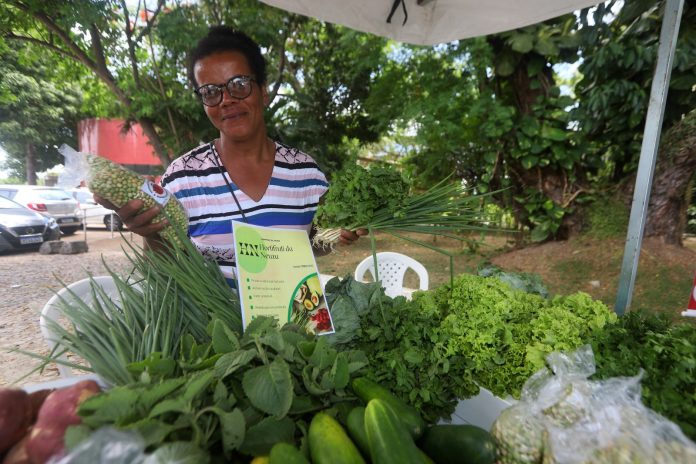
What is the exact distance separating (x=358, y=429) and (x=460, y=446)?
0.87 ft

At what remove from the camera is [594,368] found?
1.07 meters

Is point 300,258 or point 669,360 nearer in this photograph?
point 669,360

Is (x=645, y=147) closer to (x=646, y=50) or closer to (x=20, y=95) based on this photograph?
(x=646, y=50)

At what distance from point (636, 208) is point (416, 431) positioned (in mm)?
1412

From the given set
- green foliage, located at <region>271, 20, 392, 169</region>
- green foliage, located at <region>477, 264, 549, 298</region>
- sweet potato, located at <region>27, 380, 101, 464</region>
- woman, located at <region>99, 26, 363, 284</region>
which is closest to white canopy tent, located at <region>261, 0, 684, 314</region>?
green foliage, located at <region>477, 264, 549, 298</region>

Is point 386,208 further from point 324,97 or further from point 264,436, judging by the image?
point 324,97

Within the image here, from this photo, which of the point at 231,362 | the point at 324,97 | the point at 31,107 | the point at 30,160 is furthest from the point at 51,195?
the point at 231,362

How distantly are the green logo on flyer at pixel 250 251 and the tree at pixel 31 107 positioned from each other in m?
4.76

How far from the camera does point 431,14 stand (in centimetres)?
249

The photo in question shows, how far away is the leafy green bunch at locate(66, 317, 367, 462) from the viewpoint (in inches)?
28.7

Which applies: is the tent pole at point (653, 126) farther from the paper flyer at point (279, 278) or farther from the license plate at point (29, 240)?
the license plate at point (29, 240)

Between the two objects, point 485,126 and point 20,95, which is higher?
point 20,95

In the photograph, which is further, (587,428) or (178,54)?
(178,54)

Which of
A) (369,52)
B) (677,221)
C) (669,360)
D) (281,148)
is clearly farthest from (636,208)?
(369,52)
